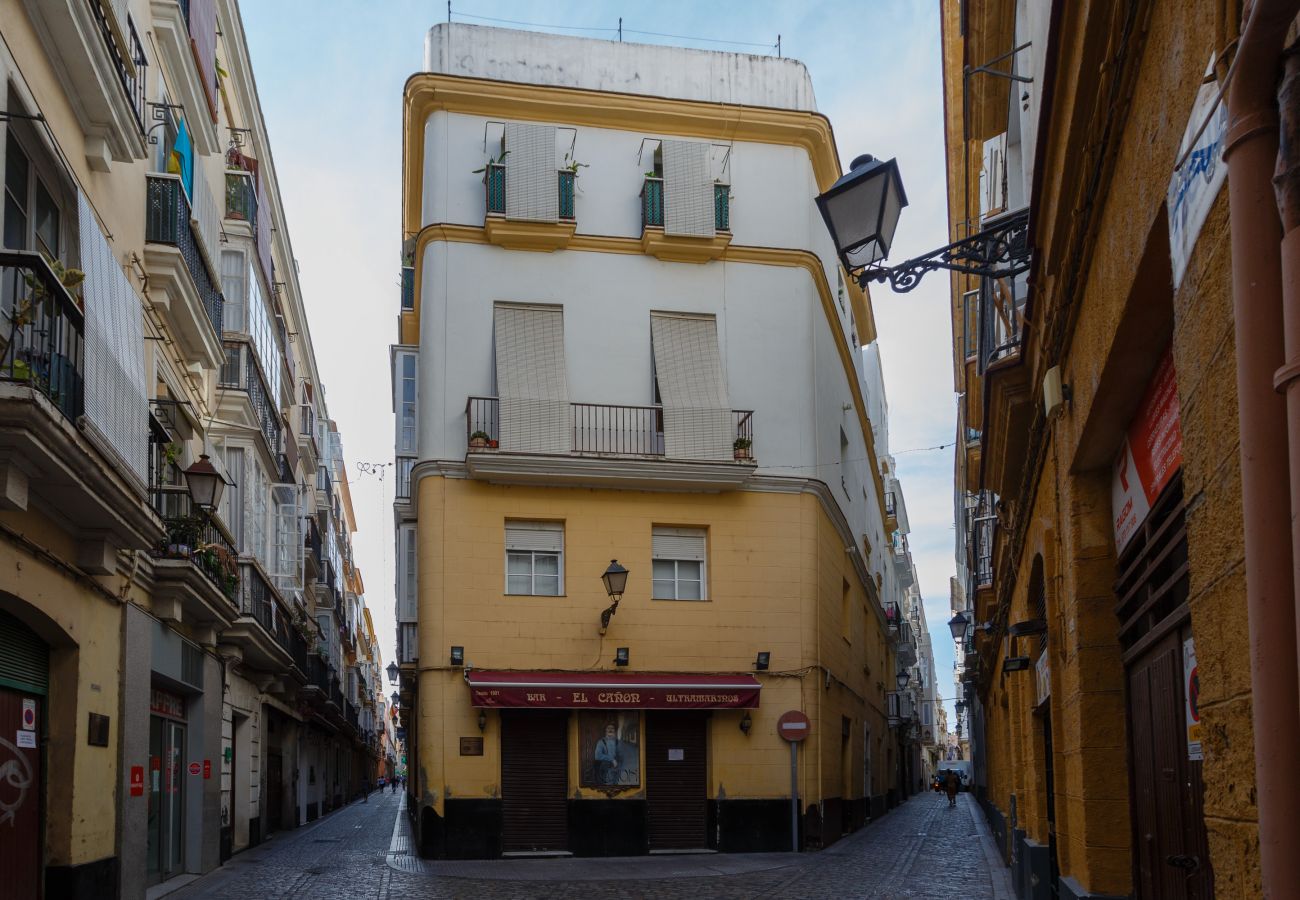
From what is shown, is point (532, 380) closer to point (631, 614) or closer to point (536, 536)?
point (536, 536)

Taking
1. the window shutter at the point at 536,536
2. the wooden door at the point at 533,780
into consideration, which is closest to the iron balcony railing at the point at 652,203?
the window shutter at the point at 536,536

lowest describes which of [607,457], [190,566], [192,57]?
[190,566]

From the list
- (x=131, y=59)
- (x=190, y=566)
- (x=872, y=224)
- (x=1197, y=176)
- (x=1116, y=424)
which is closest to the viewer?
(x=1197, y=176)

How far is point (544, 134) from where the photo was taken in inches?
859

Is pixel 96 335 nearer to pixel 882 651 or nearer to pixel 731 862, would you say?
pixel 731 862

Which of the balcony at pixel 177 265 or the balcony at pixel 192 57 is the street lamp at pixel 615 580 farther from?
the balcony at pixel 192 57

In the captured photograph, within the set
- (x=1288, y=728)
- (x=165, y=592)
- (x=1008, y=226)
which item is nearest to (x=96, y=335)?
(x=165, y=592)

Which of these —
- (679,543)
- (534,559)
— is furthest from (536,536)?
(679,543)

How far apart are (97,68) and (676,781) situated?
1359cm

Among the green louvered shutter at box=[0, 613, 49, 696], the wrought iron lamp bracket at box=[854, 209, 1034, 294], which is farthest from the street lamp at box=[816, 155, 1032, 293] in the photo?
the green louvered shutter at box=[0, 613, 49, 696]

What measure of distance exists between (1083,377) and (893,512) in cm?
4071

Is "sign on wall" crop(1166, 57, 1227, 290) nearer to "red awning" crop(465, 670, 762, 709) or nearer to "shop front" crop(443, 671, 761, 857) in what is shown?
"red awning" crop(465, 670, 762, 709)

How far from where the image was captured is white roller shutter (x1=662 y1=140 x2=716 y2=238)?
73.2 ft

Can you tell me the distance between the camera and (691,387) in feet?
71.6
